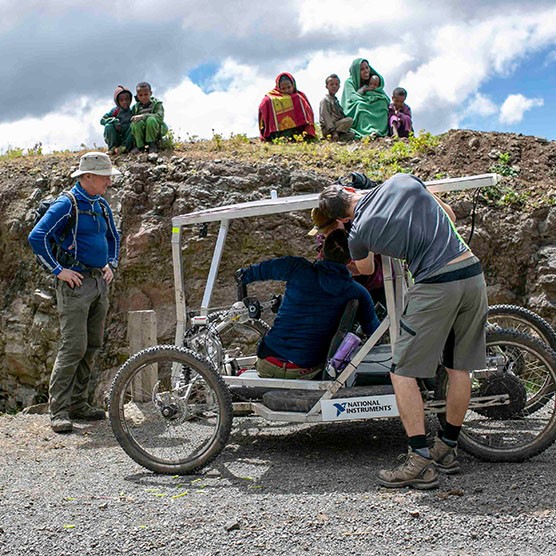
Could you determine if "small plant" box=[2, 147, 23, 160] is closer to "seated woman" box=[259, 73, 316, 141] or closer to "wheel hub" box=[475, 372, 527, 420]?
"seated woman" box=[259, 73, 316, 141]

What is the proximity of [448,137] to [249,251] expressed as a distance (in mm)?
4027

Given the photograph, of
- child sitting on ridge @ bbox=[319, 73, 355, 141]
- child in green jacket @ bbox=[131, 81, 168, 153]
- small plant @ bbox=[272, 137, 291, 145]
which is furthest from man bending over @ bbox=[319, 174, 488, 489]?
child sitting on ridge @ bbox=[319, 73, 355, 141]

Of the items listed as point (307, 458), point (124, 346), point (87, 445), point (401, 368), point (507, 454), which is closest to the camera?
point (401, 368)

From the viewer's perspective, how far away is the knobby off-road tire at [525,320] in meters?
5.97

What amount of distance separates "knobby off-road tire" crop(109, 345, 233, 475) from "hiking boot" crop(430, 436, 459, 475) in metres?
1.39

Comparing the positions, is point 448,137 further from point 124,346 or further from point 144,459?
point 144,459

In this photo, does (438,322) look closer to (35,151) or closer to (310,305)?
(310,305)

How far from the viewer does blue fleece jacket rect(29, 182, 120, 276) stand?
22.5 ft

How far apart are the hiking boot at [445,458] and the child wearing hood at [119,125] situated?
32.7ft

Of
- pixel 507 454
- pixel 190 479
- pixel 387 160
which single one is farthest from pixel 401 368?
pixel 387 160

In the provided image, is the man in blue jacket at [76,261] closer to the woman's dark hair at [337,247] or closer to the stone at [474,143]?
the woman's dark hair at [337,247]

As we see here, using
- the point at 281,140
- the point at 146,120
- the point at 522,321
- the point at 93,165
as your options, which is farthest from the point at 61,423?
the point at 281,140

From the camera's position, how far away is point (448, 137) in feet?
43.4

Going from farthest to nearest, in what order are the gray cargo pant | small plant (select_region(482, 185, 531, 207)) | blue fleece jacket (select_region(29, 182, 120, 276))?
small plant (select_region(482, 185, 531, 207)), the gray cargo pant, blue fleece jacket (select_region(29, 182, 120, 276))
